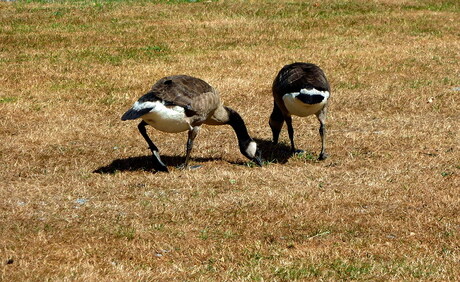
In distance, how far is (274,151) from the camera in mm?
13016

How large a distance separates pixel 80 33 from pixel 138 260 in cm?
1720

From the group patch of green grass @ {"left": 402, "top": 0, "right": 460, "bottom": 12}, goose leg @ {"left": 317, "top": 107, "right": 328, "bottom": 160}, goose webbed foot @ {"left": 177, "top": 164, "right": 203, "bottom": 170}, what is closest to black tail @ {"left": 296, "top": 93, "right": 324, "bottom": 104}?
goose leg @ {"left": 317, "top": 107, "right": 328, "bottom": 160}

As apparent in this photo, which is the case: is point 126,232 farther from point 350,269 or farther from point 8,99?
point 8,99

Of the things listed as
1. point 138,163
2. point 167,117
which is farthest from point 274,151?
point 167,117

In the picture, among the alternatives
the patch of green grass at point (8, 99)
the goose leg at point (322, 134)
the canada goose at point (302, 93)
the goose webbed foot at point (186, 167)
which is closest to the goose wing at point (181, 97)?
the goose webbed foot at point (186, 167)

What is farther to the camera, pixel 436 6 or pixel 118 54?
pixel 436 6

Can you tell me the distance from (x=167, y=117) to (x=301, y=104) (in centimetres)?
232

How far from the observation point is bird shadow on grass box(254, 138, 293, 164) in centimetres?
1241

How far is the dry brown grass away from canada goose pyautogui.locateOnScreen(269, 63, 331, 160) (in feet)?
2.67

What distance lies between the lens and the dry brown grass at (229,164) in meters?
7.74

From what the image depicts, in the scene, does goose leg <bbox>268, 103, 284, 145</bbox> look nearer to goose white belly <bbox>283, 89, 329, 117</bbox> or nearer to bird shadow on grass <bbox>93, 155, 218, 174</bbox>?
goose white belly <bbox>283, 89, 329, 117</bbox>

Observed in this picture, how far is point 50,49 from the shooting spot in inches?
860

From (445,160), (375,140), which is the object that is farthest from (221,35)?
(445,160)

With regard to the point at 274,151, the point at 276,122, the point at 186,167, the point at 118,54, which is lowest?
the point at 118,54
